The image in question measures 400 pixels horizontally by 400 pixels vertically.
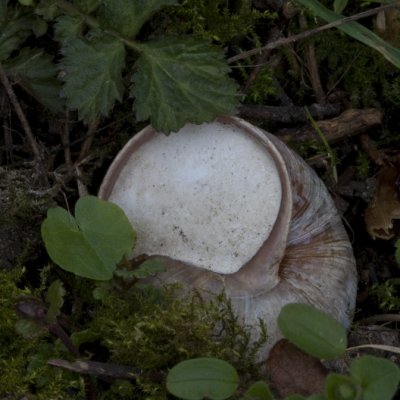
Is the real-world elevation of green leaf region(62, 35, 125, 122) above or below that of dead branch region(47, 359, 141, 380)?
above

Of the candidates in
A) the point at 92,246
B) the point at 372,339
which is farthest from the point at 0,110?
the point at 372,339

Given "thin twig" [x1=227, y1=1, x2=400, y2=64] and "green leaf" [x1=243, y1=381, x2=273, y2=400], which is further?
"thin twig" [x1=227, y1=1, x2=400, y2=64]

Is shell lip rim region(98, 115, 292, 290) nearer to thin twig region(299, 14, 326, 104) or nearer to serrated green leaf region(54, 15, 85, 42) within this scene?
serrated green leaf region(54, 15, 85, 42)

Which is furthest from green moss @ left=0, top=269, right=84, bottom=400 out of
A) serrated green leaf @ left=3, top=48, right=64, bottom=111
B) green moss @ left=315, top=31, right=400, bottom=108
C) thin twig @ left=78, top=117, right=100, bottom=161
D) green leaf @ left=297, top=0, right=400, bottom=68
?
green moss @ left=315, top=31, right=400, bottom=108

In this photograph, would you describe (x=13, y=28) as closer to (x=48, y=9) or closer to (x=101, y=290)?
(x=48, y=9)

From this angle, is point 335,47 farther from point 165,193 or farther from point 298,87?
point 165,193
